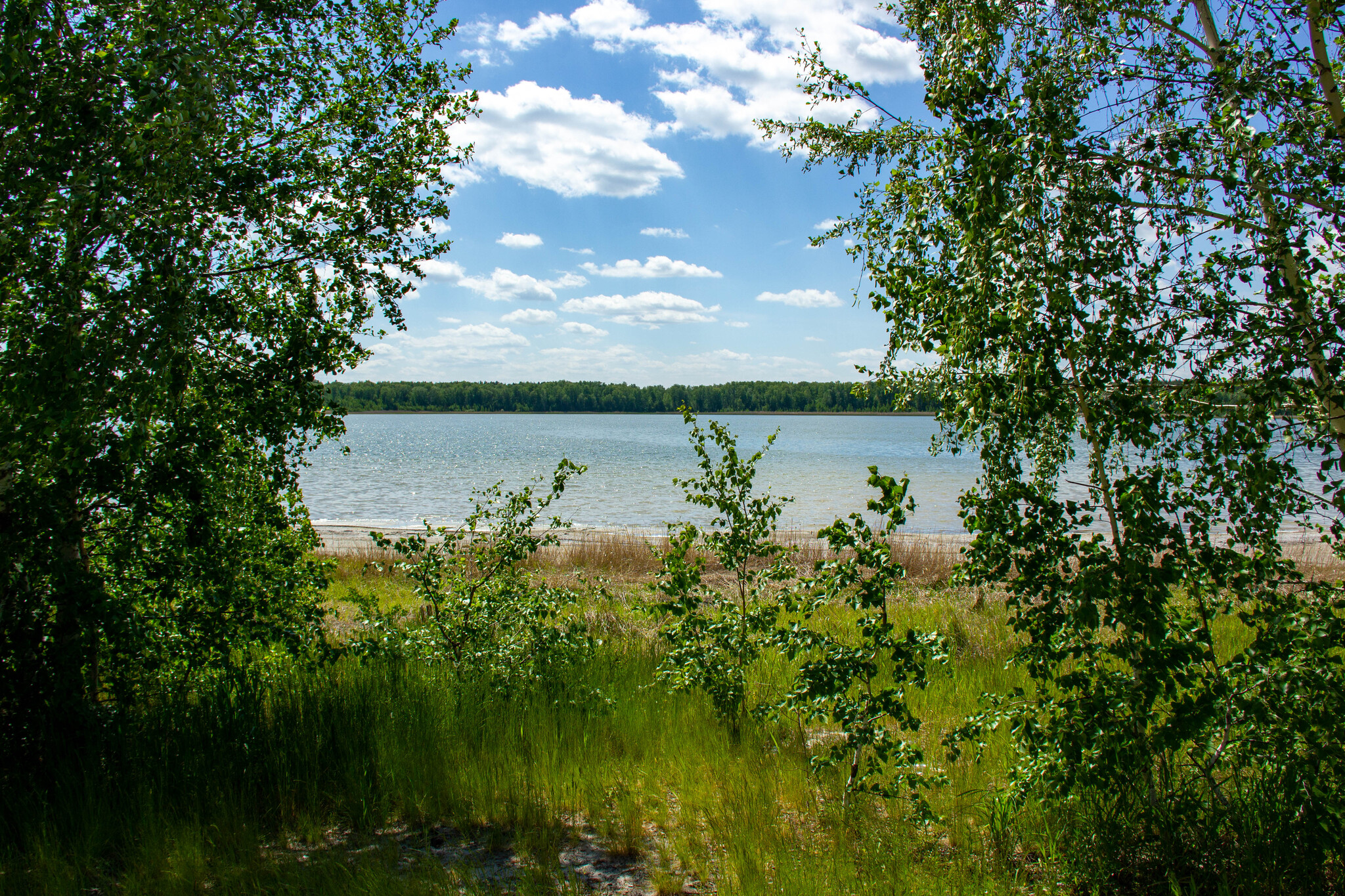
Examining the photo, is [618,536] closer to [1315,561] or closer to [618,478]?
[1315,561]

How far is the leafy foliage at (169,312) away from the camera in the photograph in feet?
11.9

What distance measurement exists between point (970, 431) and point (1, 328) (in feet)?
16.5

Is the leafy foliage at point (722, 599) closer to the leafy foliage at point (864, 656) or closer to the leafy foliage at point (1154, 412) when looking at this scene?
the leafy foliage at point (864, 656)

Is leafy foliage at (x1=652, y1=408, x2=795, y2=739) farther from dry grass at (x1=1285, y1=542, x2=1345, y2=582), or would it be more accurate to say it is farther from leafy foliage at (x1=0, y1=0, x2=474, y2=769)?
dry grass at (x1=1285, y1=542, x2=1345, y2=582)

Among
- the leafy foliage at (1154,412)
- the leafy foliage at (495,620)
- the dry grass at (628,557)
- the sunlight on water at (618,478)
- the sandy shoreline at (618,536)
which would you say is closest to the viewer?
the leafy foliage at (1154,412)

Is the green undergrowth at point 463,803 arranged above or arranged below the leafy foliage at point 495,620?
below

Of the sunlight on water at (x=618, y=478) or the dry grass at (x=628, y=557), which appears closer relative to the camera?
the dry grass at (x=628, y=557)

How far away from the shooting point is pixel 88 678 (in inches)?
195

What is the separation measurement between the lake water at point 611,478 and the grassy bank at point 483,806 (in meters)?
2.08

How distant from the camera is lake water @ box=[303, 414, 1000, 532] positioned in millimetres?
27891


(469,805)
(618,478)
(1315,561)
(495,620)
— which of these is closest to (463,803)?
(469,805)

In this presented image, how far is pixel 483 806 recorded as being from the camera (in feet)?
15.0

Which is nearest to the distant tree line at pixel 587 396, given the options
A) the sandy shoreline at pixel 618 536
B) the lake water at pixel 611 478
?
the lake water at pixel 611 478

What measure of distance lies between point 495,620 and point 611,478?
120ft
